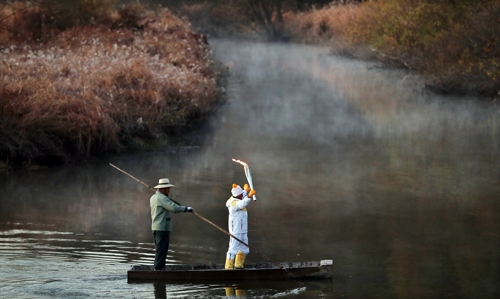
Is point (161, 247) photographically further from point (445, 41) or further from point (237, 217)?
point (445, 41)

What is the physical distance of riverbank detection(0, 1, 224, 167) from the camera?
21828 mm

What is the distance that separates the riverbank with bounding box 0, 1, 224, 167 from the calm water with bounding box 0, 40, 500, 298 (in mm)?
776

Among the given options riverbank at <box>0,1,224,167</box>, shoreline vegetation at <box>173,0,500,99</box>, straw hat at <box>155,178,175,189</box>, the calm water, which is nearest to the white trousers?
the calm water

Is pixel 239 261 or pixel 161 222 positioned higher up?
pixel 161 222

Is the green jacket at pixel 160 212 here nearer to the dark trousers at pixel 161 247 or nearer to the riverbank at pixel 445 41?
the dark trousers at pixel 161 247

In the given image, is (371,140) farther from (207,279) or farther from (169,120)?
(207,279)

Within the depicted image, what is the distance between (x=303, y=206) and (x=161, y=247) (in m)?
5.72

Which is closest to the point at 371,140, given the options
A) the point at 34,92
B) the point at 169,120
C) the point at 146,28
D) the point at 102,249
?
the point at 169,120

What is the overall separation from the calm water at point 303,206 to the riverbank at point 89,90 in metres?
0.78

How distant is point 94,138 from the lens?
22.5 metres

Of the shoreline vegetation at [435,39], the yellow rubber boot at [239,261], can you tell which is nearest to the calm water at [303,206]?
the yellow rubber boot at [239,261]

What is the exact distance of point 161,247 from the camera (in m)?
Answer: 12.7

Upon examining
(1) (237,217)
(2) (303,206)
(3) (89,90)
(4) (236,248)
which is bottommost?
(2) (303,206)

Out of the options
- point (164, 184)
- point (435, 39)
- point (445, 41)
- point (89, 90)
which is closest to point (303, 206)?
point (164, 184)
